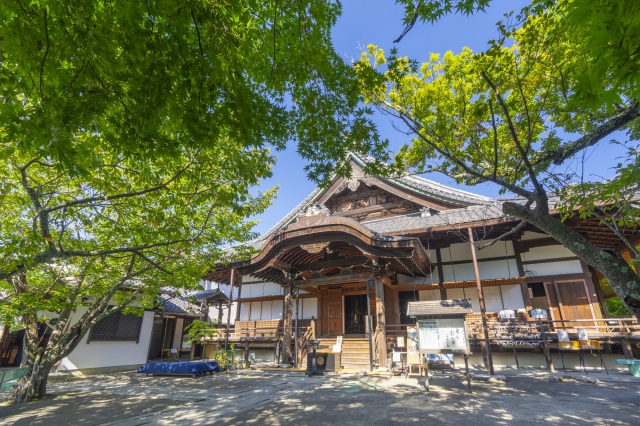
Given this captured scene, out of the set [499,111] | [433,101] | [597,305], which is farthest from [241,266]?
[597,305]

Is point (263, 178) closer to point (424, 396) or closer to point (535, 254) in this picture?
point (424, 396)

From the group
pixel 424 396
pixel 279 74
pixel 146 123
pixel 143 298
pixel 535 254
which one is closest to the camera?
pixel 146 123

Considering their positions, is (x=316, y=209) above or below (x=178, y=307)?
above

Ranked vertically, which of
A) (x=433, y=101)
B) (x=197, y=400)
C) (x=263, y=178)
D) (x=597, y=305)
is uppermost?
(x=433, y=101)

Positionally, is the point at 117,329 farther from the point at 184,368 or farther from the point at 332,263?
the point at 332,263

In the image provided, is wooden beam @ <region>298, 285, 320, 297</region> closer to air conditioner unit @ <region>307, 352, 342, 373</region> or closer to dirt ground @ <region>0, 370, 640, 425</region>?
air conditioner unit @ <region>307, 352, 342, 373</region>

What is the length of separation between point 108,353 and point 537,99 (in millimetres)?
18146

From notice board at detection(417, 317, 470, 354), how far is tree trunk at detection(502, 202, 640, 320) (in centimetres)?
465

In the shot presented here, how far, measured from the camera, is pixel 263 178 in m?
7.50

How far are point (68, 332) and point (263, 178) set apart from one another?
21.6ft

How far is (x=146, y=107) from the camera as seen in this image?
Result: 11.2ft

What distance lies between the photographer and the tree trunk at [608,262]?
3.12 m

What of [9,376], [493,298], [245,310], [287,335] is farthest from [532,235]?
[9,376]

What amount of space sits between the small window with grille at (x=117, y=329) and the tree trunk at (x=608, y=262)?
1624cm
